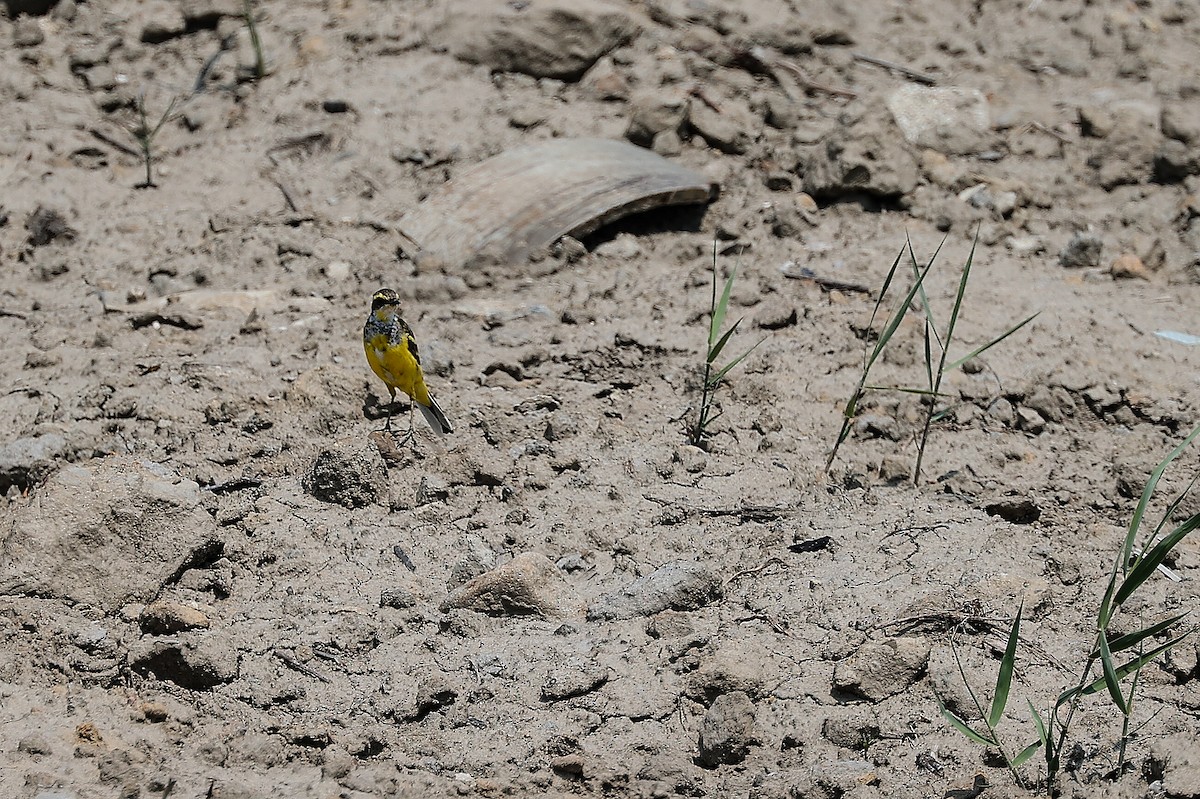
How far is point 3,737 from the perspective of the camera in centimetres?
330

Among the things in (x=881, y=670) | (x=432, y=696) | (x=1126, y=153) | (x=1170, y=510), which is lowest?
(x=432, y=696)

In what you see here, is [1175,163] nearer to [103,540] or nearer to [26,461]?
[103,540]

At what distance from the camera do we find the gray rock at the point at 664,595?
12.2 feet

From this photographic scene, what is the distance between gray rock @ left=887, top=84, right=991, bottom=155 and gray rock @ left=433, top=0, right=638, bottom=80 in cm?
150

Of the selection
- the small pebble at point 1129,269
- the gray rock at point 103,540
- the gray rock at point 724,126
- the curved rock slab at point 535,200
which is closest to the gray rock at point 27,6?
the curved rock slab at point 535,200

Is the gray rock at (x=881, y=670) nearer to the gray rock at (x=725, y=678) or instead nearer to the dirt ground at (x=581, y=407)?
the dirt ground at (x=581, y=407)

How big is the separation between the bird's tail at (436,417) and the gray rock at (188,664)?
1.18 metres

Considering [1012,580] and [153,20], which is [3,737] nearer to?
[1012,580]

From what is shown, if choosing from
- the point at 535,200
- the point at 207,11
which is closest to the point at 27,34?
the point at 207,11

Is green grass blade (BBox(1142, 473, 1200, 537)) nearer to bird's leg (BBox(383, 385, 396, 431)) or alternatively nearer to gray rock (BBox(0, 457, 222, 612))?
bird's leg (BBox(383, 385, 396, 431))

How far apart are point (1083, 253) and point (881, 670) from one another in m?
2.90

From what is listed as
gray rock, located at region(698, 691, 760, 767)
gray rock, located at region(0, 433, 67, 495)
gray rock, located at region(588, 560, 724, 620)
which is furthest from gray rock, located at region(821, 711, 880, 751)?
gray rock, located at region(0, 433, 67, 495)

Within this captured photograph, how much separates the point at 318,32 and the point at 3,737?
4624 millimetres

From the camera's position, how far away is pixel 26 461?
419cm
